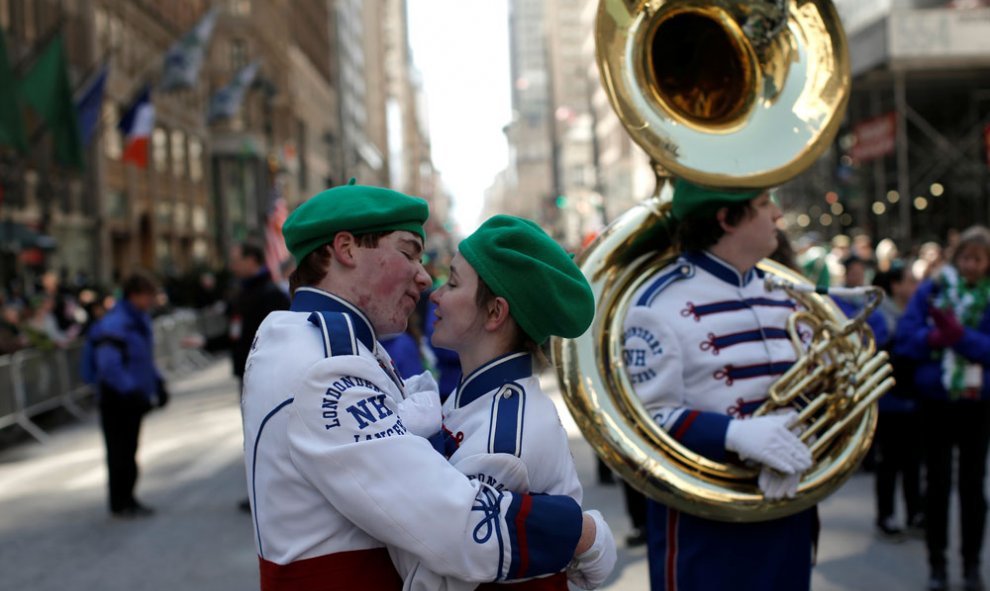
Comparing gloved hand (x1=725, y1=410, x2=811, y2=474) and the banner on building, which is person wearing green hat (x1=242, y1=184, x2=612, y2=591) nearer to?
gloved hand (x1=725, y1=410, x2=811, y2=474)

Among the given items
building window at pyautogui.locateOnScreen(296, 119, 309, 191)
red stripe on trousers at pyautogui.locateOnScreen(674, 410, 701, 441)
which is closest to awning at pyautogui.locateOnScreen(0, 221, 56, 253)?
red stripe on trousers at pyautogui.locateOnScreen(674, 410, 701, 441)

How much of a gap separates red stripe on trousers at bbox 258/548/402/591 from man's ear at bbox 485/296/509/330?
19.8 inches

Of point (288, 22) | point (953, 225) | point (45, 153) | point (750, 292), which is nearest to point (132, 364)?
point (750, 292)

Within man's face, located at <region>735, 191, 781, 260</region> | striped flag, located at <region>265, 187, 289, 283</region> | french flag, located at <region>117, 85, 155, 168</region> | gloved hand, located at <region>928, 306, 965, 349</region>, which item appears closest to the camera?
man's face, located at <region>735, 191, 781, 260</region>

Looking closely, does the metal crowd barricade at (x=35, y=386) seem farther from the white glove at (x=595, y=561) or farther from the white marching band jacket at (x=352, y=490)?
the white glove at (x=595, y=561)

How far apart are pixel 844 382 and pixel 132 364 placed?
5862mm

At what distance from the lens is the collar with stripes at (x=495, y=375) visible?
6.83ft

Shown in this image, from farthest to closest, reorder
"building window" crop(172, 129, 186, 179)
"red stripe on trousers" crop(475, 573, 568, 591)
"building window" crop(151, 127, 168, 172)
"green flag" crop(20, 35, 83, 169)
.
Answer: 1. "building window" crop(172, 129, 186, 179)
2. "building window" crop(151, 127, 168, 172)
3. "green flag" crop(20, 35, 83, 169)
4. "red stripe on trousers" crop(475, 573, 568, 591)

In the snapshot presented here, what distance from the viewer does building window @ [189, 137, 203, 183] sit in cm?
4069

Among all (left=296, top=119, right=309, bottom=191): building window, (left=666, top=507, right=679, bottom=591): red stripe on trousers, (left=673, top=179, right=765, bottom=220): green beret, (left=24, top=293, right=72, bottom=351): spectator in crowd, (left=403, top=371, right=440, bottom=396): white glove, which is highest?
(left=673, top=179, right=765, bottom=220): green beret

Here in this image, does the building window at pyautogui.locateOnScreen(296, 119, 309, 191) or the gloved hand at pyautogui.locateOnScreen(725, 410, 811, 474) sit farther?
the building window at pyautogui.locateOnScreen(296, 119, 309, 191)

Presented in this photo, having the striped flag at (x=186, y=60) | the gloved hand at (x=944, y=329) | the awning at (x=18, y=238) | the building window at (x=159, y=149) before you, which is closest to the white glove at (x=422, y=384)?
the gloved hand at (x=944, y=329)

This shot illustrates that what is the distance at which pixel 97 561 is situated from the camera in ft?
21.0

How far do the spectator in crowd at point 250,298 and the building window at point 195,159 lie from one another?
114ft
